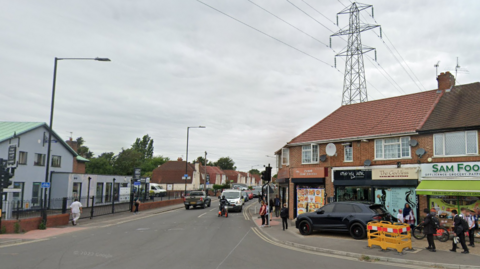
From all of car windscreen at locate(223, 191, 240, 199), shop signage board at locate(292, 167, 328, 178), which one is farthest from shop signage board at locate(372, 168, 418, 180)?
car windscreen at locate(223, 191, 240, 199)

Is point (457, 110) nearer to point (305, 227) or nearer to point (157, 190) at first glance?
point (305, 227)

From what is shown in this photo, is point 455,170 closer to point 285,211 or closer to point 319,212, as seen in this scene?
point 319,212

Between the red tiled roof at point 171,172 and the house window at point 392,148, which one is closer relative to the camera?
the house window at point 392,148

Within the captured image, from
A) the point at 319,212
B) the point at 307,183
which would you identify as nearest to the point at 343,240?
the point at 319,212

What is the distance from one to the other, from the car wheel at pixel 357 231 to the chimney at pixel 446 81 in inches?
433

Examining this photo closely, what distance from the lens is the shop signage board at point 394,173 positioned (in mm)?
17469

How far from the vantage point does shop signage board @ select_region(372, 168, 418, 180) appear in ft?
57.3

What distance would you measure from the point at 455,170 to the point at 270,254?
33.9ft

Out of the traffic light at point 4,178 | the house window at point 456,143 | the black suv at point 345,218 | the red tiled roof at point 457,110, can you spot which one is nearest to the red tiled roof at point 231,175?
the red tiled roof at point 457,110

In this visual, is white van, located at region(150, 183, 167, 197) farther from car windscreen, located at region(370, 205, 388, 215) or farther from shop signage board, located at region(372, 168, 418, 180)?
car windscreen, located at region(370, 205, 388, 215)

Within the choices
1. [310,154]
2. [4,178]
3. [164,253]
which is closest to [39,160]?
[4,178]

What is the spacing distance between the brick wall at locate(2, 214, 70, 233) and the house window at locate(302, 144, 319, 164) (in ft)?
50.9

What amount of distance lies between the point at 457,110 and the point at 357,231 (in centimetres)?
864

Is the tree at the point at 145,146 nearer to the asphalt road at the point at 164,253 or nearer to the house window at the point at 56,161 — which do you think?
the house window at the point at 56,161
